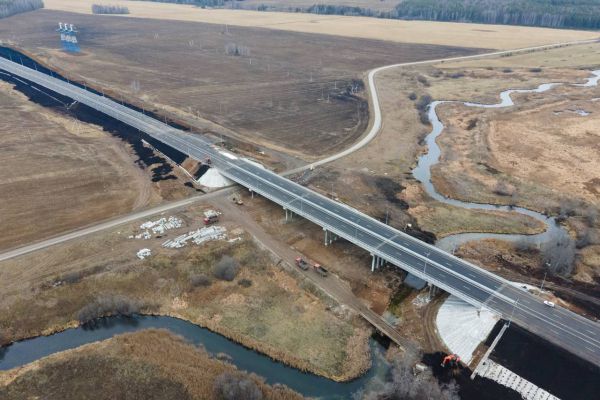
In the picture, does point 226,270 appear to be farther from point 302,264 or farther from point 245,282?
point 302,264

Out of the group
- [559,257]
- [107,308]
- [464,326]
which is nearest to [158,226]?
[107,308]

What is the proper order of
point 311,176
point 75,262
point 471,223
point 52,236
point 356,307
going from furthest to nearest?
point 311,176, point 471,223, point 52,236, point 75,262, point 356,307

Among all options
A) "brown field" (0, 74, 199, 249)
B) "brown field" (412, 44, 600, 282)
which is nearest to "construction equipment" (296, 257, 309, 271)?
"brown field" (412, 44, 600, 282)

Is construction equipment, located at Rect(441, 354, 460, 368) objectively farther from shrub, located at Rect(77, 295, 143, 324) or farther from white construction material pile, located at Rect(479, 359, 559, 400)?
shrub, located at Rect(77, 295, 143, 324)

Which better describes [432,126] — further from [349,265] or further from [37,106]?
[37,106]

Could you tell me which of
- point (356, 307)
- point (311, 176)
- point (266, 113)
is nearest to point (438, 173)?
point (311, 176)
